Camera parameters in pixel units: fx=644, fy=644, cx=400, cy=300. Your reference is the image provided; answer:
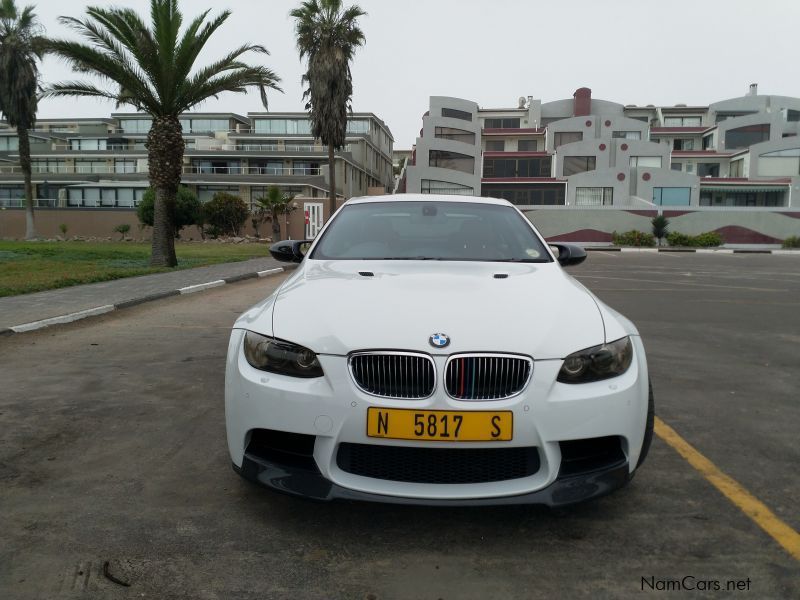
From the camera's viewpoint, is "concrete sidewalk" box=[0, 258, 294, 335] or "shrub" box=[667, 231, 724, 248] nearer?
"concrete sidewalk" box=[0, 258, 294, 335]

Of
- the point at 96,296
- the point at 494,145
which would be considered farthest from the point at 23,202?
the point at 96,296

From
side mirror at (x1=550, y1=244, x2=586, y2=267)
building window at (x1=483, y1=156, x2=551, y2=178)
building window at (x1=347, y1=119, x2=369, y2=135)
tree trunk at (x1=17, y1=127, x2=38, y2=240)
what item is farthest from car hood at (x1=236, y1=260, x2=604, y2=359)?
building window at (x1=347, y1=119, x2=369, y2=135)

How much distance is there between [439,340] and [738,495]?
172 cm

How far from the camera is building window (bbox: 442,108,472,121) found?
54856mm

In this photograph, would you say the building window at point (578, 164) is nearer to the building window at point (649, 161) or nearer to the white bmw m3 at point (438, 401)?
the building window at point (649, 161)

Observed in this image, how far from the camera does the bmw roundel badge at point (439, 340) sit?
2.56 m

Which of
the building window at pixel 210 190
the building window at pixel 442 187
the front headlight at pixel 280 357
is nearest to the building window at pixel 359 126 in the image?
the building window at pixel 442 187

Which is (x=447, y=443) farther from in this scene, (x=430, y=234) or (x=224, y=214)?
(x=224, y=214)

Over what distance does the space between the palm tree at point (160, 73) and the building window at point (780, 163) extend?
151 ft

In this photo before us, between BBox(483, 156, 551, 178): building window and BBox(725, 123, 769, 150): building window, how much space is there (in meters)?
17.1

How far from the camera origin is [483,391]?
8.30 feet

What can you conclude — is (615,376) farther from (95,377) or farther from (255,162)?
(255,162)

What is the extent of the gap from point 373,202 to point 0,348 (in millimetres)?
4534

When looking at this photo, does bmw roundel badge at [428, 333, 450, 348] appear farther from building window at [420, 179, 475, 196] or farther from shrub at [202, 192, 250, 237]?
building window at [420, 179, 475, 196]
